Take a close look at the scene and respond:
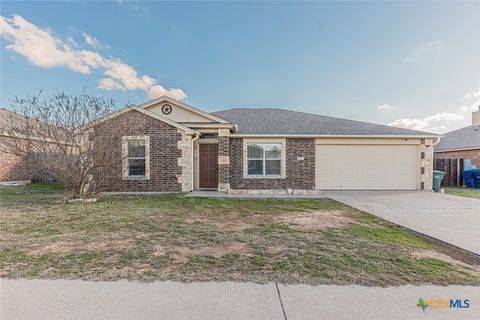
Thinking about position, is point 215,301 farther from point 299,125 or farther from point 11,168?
point 11,168

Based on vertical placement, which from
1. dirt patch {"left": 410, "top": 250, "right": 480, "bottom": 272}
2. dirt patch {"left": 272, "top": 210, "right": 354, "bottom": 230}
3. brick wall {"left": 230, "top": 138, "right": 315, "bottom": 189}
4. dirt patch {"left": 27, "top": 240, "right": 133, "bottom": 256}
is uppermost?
brick wall {"left": 230, "top": 138, "right": 315, "bottom": 189}

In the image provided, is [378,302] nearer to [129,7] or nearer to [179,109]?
[179,109]

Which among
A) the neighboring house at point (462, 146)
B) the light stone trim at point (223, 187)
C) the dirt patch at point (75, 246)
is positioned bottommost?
the dirt patch at point (75, 246)

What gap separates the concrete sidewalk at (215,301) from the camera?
226cm

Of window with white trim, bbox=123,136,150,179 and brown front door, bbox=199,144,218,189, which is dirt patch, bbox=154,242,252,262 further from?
brown front door, bbox=199,144,218,189

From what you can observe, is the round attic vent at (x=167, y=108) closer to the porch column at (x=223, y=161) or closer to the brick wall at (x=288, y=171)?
the porch column at (x=223, y=161)

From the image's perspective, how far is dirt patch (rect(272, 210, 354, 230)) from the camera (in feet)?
17.9

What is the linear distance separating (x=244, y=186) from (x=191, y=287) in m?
8.85

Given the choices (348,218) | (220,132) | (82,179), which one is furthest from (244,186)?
(82,179)

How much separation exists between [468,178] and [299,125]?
37.4 ft

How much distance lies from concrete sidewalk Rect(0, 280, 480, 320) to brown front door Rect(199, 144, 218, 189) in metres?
8.62

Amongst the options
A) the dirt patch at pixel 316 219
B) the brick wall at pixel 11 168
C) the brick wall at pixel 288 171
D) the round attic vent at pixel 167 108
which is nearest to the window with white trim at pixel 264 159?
the brick wall at pixel 288 171

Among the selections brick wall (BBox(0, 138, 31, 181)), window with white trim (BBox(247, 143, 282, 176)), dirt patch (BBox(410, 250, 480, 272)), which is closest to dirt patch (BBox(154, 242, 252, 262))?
dirt patch (BBox(410, 250, 480, 272))

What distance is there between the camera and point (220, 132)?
10852 millimetres
